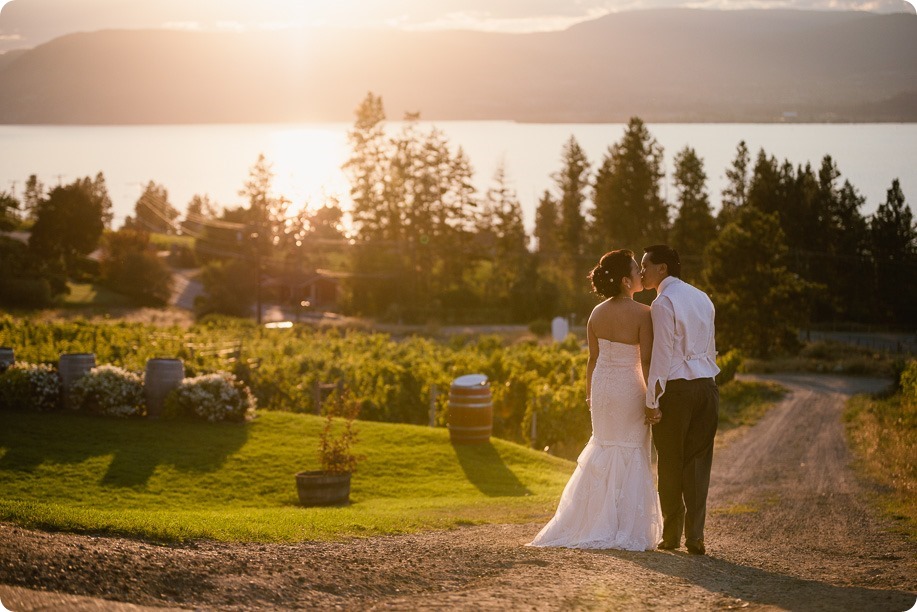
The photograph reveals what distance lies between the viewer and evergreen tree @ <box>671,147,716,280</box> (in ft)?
247

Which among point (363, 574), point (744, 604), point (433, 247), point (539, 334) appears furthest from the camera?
point (433, 247)

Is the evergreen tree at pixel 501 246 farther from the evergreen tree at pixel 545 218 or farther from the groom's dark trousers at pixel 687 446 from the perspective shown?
the groom's dark trousers at pixel 687 446

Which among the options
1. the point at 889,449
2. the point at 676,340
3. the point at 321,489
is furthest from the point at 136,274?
the point at 676,340

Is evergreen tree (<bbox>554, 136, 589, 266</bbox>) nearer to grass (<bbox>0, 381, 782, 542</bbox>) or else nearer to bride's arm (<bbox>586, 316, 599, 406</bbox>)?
grass (<bbox>0, 381, 782, 542</bbox>)

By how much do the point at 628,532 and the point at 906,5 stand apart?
605cm

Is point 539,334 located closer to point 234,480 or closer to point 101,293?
point 101,293

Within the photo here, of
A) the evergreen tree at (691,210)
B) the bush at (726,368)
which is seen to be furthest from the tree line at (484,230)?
the bush at (726,368)

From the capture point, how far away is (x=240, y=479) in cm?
1592

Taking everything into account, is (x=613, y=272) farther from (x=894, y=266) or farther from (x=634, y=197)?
(x=634, y=197)

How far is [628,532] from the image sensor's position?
9148mm

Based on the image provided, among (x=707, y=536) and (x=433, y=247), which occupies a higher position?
(x=433, y=247)

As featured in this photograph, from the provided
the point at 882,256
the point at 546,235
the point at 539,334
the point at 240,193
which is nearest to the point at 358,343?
the point at 539,334

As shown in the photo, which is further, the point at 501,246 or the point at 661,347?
the point at 501,246

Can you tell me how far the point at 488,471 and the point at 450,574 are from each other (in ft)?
31.2
